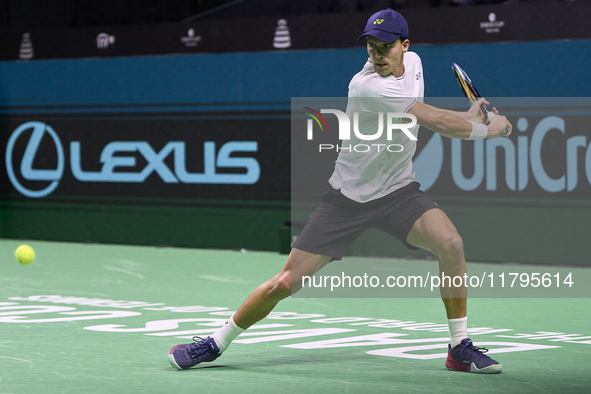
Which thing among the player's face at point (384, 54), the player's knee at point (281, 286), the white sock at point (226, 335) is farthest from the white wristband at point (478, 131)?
the white sock at point (226, 335)

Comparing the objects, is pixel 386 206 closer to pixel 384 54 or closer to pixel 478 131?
pixel 478 131

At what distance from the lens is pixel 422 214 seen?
4598 millimetres

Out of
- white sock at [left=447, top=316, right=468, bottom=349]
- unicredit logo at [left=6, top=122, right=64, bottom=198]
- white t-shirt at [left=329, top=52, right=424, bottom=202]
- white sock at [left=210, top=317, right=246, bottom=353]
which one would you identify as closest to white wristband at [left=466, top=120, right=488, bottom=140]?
white t-shirt at [left=329, top=52, right=424, bottom=202]

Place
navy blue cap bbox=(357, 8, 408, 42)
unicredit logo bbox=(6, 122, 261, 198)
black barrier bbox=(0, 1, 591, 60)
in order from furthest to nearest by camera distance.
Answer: unicredit logo bbox=(6, 122, 261, 198) → black barrier bbox=(0, 1, 591, 60) → navy blue cap bbox=(357, 8, 408, 42)

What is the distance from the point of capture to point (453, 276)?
4.52 m

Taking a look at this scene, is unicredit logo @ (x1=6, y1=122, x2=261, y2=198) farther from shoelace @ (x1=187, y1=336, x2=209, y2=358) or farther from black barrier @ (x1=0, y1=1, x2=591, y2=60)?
shoelace @ (x1=187, y1=336, x2=209, y2=358)

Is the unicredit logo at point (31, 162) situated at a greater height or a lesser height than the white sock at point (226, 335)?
greater

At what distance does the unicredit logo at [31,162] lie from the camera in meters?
12.1

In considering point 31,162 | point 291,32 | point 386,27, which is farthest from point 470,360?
point 31,162

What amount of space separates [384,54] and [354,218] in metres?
0.78

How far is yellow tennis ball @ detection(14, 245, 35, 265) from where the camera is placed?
9.33 metres

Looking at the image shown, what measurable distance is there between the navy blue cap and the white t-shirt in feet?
0.65

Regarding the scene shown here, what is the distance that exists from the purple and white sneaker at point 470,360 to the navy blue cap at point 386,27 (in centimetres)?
142

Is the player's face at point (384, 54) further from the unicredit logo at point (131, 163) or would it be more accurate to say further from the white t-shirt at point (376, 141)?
the unicredit logo at point (131, 163)
